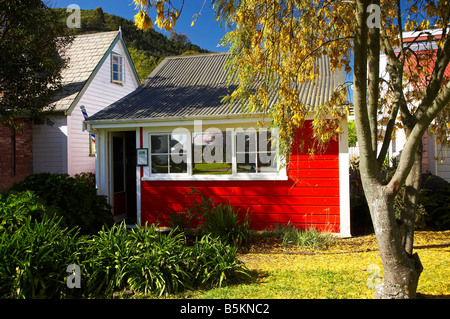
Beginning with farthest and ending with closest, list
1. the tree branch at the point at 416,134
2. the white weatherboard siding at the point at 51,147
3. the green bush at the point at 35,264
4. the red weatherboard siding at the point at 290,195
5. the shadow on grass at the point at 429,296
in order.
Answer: the white weatherboard siding at the point at 51,147 → the red weatherboard siding at the point at 290,195 → the green bush at the point at 35,264 → the shadow on grass at the point at 429,296 → the tree branch at the point at 416,134

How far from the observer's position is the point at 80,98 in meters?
13.6

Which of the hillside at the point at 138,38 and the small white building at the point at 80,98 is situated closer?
the small white building at the point at 80,98

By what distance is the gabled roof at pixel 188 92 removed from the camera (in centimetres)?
904

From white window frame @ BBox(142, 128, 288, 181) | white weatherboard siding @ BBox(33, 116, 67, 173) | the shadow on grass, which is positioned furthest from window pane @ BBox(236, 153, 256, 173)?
white weatherboard siding @ BBox(33, 116, 67, 173)

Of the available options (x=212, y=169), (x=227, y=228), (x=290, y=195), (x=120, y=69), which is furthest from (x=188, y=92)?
(x=120, y=69)

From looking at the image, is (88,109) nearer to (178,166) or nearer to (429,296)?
(178,166)

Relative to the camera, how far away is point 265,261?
6594mm

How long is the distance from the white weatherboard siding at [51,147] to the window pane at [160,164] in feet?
16.1

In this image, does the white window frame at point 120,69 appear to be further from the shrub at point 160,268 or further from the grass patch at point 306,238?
the shrub at point 160,268

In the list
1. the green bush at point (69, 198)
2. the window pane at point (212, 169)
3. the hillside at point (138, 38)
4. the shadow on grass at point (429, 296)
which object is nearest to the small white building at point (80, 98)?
the green bush at point (69, 198)

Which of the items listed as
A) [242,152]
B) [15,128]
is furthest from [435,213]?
[15,128]

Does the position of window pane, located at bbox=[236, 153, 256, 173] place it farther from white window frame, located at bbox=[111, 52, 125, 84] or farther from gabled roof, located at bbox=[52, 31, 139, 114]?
white window frame, located at bbox=[111, 52, 125, 84]

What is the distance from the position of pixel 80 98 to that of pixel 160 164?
19.5 ft
